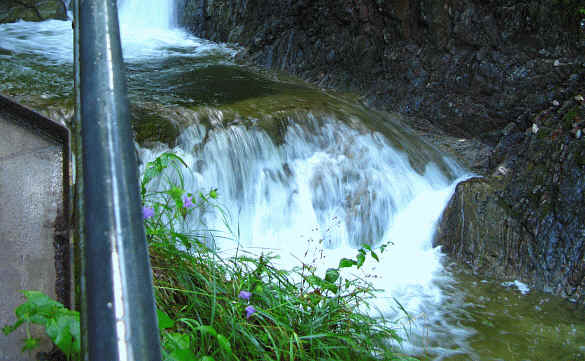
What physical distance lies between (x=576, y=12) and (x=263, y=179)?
4164mm

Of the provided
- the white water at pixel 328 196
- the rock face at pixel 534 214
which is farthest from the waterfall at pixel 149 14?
the rock face at pixel 534 214

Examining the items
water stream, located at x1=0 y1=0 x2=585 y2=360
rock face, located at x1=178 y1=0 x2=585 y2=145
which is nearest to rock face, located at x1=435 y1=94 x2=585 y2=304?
water stream, located at x1=0 y1=0 x2=585 y2=360

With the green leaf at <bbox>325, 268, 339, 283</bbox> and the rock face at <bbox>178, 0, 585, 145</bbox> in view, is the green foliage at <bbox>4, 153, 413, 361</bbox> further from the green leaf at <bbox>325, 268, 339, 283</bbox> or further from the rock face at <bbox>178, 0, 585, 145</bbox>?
the rock face at <bbox>178, 0, 585, 145</bbox>

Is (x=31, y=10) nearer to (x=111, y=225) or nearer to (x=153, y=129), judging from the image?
(x=153, y=129)

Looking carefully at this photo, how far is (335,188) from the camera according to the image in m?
5.32

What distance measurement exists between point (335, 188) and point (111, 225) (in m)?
4.93

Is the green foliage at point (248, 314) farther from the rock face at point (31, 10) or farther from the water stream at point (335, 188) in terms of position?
the rock face at point (31, 10)

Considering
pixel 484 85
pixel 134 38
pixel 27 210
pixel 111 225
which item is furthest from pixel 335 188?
pixel 134 38

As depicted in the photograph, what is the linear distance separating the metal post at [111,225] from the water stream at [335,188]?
10.3 feet

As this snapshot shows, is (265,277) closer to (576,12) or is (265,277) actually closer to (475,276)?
(475,276)

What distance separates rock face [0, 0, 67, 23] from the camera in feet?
34.3

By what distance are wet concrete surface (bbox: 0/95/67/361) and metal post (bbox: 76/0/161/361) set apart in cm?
105

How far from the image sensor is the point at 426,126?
6.75m

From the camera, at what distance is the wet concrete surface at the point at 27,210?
1.35m
